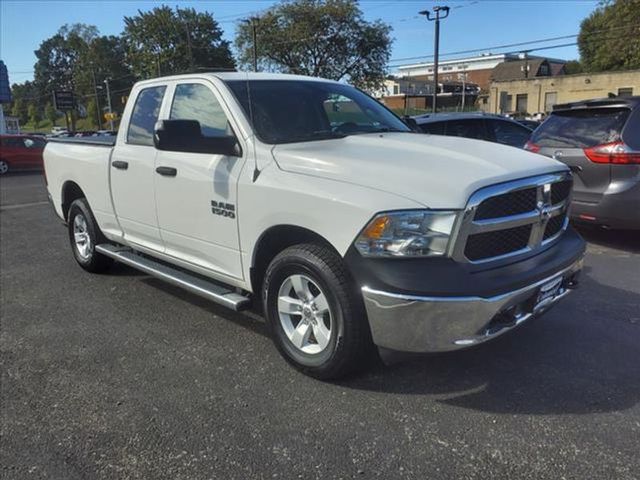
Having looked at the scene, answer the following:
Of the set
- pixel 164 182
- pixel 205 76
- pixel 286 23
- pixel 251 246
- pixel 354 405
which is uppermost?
pixel 286 23

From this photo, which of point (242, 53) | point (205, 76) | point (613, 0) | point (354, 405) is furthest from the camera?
point (242, 53)

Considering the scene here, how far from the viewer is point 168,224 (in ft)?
14.3

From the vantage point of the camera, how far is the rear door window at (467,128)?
9.03m

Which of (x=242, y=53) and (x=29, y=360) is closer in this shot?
(x=29, y=360)

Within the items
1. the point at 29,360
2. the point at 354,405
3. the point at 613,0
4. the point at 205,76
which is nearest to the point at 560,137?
the point at 205,76

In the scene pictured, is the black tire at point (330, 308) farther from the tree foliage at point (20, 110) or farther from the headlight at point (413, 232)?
the tree foliage at point (20, 110)

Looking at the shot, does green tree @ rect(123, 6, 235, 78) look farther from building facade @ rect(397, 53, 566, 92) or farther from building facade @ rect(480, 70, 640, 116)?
building facade @ rect(397, 53, 566, 92)

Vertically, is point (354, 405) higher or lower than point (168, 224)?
lower

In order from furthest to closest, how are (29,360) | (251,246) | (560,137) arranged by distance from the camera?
1. (560,137)
2. (29,360)
3. (251,246)

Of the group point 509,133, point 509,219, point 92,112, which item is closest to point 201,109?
point 509,219

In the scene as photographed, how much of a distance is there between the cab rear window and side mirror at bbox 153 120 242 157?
14.9ft

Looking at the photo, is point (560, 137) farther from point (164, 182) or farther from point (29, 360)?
point (29, 360)

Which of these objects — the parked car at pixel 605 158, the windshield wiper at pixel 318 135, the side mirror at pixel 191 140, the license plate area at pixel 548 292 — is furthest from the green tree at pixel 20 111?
the license plate area at pixel 548 292

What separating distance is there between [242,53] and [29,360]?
173ft
